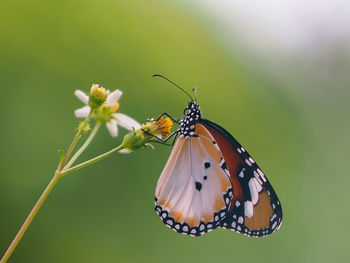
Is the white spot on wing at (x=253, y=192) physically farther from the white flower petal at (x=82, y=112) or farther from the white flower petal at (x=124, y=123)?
the white flower petal at (x=82, y=112)

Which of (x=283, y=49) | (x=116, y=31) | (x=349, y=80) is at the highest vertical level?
(x=349, y=80)

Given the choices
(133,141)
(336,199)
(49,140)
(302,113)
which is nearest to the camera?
(133,141)

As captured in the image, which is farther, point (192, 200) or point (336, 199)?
point (336, 199)

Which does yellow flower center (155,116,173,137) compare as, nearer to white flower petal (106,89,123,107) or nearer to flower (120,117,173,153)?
flower (120,117,173,153)

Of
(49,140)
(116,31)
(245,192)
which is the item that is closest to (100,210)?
(49,140)

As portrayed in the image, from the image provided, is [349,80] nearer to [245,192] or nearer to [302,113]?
[302,113]

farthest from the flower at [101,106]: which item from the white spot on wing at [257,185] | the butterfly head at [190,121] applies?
the white spot on wing at [257,185]

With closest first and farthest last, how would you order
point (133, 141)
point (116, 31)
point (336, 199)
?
point (133, 141) < point (116, 31) < point (336, 199)

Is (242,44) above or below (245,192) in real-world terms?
above
